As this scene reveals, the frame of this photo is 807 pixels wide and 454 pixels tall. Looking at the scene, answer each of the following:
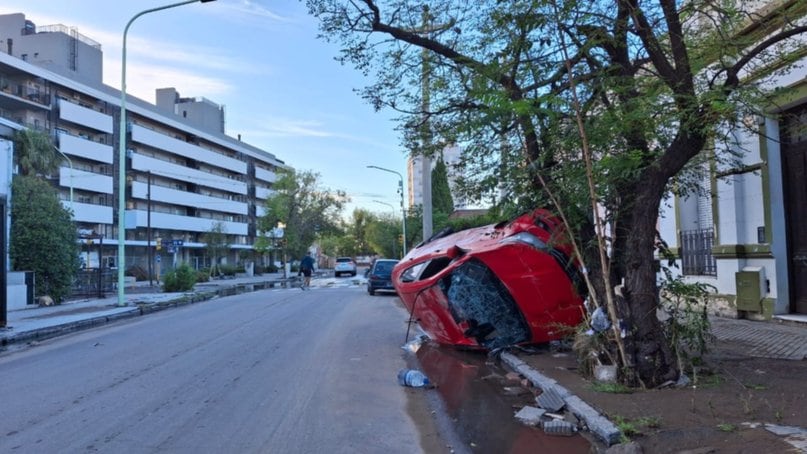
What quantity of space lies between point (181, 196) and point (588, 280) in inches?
2548

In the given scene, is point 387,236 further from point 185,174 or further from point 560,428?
point 560,428

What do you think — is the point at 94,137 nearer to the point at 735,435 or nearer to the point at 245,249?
the point at 245,249

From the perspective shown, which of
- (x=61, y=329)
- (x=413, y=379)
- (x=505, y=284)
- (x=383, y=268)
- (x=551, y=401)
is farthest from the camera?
(x=383, y=268)

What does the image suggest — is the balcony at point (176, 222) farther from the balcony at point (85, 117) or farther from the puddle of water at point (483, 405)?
the puddle of water at point (483, 405)

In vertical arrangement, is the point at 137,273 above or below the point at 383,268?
below

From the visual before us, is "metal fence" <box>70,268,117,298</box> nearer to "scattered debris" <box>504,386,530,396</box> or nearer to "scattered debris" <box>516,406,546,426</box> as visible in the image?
"scattered debris" <box>504,386,530,396</box>

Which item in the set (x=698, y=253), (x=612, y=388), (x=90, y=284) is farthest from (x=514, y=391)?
(x=90, y=284)

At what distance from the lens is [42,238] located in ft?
69.9

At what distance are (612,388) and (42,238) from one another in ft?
70.4

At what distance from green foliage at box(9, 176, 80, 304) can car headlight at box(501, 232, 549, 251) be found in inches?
763

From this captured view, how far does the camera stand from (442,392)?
728 cm

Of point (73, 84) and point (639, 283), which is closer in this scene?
point (639, 283)

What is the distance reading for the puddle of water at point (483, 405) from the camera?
5172 mm

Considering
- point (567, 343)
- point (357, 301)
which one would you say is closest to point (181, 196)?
point (357, 301)
